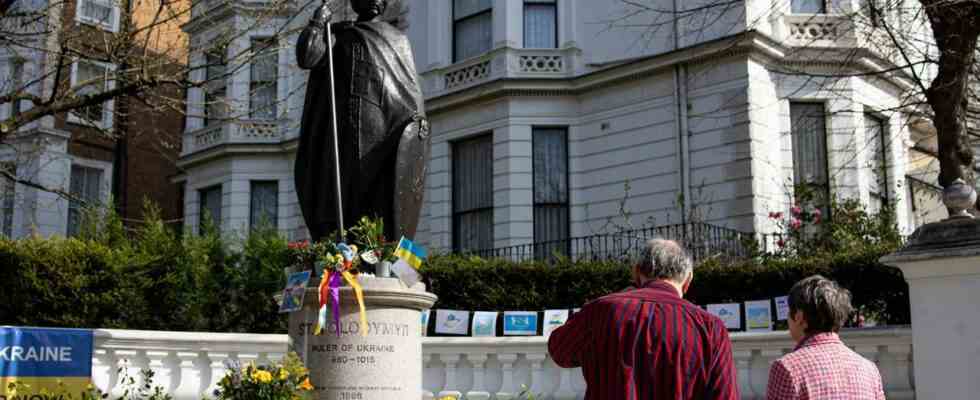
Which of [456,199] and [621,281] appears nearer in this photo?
[621,281]

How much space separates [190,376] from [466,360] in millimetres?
2825

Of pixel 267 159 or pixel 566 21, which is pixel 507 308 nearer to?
pixel 566 21

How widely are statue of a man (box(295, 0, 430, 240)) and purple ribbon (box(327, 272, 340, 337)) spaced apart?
120 centimetres

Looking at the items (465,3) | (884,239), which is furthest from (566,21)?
(884,239)

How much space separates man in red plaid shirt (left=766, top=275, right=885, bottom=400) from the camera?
4590 millimetres

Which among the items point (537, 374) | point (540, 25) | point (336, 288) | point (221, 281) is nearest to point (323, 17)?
point (336, 288)

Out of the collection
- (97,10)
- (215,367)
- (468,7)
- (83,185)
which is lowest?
(215,367)

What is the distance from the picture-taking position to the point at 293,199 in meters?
28.6

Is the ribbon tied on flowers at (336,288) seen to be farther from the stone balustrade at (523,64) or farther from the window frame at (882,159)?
the window frame at (882,159)

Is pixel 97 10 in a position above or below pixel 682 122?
above

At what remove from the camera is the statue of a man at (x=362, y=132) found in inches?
338

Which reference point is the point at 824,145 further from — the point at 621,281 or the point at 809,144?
the point at 621,281

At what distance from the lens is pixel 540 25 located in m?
23.9

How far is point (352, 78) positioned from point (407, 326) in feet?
7.50
